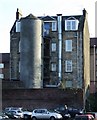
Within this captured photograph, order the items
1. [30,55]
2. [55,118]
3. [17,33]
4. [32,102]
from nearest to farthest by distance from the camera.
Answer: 1. [55,118]
2. [32,102]
3. [30,55]
4. [17,33]

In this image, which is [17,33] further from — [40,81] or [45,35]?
[40,81]

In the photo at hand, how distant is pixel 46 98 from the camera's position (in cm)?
6391

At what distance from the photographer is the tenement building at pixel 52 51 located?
7431 cm

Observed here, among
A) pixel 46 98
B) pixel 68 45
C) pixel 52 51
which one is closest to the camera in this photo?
pixel 46 98

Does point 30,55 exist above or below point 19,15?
below

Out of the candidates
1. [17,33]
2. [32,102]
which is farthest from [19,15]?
[32,102]

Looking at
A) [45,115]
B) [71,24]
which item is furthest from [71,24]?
[45,115]

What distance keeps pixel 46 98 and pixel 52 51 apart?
15088mm

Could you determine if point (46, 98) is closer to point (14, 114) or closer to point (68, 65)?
point (14, 114)

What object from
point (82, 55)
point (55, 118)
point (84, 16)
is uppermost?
point (84, 16)

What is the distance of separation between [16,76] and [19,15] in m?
12.2

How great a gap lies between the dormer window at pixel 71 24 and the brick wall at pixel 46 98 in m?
15.9

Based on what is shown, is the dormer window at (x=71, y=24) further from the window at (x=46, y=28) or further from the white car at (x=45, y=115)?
the white car at (x=45, y=115)

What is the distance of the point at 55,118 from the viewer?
168 feet
